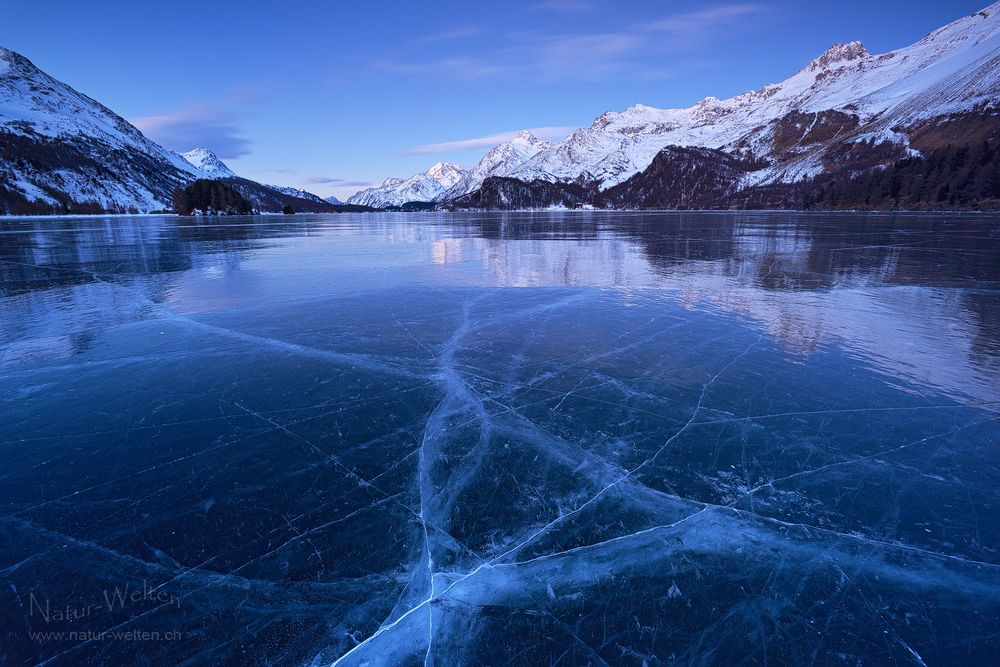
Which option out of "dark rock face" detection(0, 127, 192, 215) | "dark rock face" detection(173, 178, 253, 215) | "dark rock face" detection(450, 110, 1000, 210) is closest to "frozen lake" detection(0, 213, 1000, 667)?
"dark rock face" detection(450, 110, 1000, 210)

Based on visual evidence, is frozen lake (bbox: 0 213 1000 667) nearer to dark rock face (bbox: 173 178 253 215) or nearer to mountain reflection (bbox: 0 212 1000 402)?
mountain reflection (bbox: 0 212 1000 402)

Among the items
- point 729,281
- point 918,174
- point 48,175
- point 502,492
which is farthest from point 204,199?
point 918,174

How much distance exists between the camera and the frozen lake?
2.91m

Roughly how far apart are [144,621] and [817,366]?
8.26m

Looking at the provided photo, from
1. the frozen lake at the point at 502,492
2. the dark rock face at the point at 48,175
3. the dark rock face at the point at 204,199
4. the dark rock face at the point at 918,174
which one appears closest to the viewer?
the frozen lake at the point at 502,492

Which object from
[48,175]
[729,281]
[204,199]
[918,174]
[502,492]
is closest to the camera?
[502,492]

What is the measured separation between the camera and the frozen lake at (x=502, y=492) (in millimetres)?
2906

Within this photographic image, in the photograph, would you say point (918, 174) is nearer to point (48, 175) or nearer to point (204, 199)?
point (204, 199)

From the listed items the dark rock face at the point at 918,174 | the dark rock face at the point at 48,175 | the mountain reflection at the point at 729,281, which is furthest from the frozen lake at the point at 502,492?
the dark rock face at the point at 48,175

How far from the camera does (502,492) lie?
4207mm

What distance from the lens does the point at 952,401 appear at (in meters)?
5.76

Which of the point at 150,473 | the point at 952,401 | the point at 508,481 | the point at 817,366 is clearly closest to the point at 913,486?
the point at 952,401

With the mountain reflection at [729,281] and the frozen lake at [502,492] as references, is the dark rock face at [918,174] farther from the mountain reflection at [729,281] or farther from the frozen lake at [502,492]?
the frozen lake at [502,492]

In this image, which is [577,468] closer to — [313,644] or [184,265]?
[313,644]
